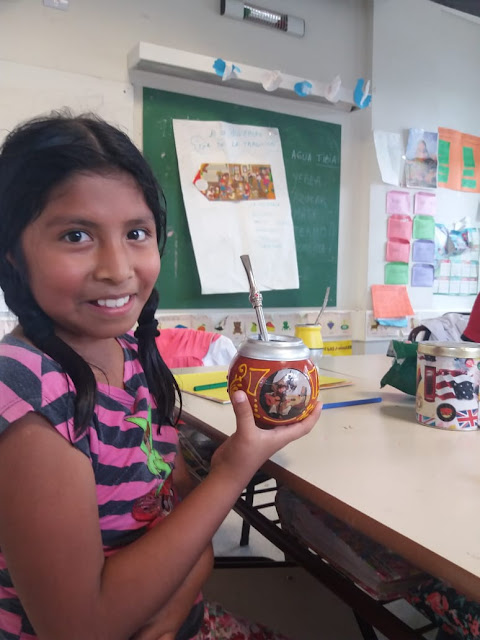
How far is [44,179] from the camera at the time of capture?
1.90ft

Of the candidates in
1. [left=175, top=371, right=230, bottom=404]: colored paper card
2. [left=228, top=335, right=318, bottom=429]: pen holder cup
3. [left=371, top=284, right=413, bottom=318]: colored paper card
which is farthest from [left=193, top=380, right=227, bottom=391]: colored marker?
[left=371, top=284, right=413, bottom=318]: colored paper card

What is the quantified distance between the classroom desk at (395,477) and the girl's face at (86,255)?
0.29 m

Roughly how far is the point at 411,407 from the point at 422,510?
0.49 m

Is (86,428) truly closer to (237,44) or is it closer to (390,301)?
(237,44)

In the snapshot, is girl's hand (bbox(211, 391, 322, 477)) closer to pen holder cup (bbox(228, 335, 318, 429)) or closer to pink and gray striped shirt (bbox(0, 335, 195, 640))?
pen holder cup (bbox(228, 335, 318, 429))

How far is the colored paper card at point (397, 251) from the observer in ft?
9.43

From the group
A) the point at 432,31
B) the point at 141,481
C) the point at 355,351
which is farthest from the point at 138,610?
the point at 432,31

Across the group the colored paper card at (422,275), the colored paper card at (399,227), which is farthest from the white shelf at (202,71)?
the colored paper card at (422,275)

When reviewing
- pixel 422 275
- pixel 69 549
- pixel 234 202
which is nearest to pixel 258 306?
pixel 69 549

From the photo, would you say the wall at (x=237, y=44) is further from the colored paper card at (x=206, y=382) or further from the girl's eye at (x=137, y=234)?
the girl's eye at (x=137, y=234)

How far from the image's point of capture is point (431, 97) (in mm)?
2938

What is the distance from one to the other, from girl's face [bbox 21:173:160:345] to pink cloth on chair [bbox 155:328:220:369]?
44.2 inches

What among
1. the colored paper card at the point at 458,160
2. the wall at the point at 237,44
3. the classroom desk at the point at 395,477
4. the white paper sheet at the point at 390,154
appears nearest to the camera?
the classroom desk at the point at 395,477

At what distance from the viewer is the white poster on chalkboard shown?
2.38 meters
